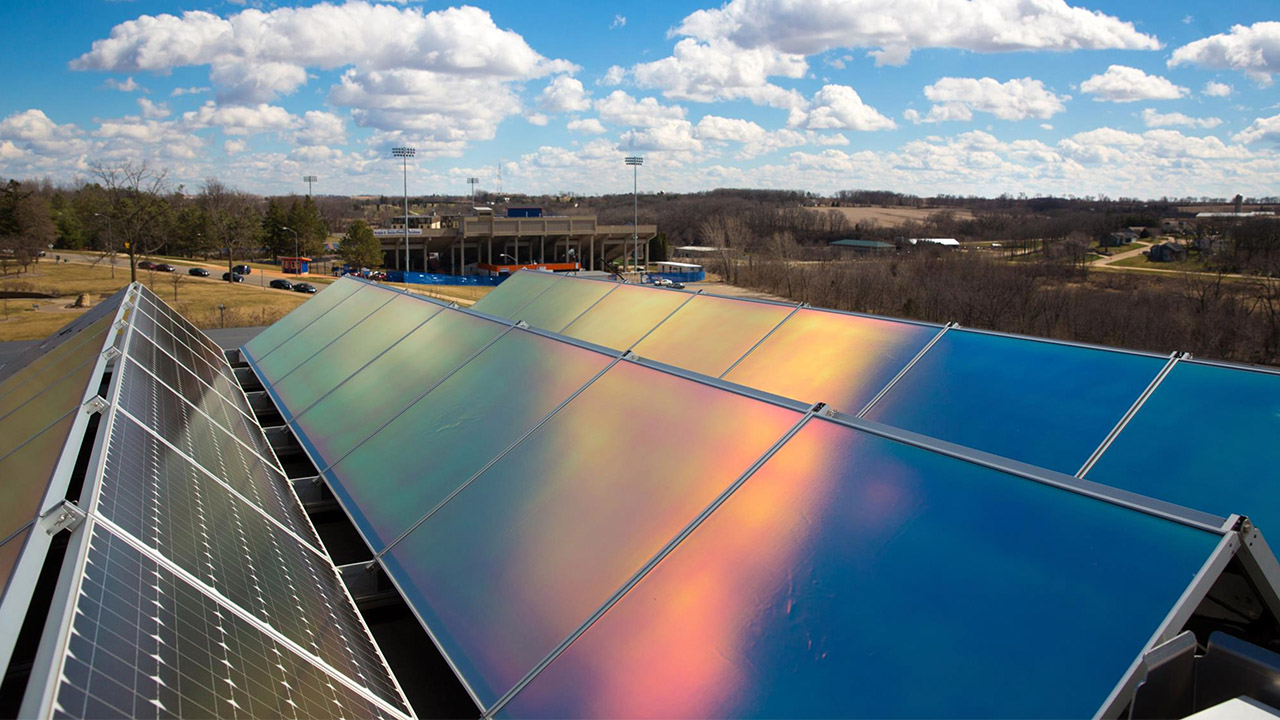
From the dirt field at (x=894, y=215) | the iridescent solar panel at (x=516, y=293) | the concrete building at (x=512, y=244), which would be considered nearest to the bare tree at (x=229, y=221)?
the concrete building at (x=512, y=244)

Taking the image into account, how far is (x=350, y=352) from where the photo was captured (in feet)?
31.5

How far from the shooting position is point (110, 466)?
146 inches

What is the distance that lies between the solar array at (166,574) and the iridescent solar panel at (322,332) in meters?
4.32

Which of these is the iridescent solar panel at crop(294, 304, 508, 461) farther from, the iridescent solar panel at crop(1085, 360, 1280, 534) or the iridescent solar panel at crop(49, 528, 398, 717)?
the iridescent solar panel at crop(1085, 360, 1280, 534)

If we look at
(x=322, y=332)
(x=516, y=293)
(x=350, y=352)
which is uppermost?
(x=516, y=293)

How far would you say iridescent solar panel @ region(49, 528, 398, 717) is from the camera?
2.12 m

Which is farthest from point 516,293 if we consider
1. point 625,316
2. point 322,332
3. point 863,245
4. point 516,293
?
point 863,245

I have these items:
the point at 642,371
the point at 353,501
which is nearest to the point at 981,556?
the point at 642,371

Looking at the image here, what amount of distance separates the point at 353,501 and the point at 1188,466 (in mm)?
7609

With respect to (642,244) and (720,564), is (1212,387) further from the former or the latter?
→ (642,244)

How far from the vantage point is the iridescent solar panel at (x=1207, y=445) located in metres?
6.74

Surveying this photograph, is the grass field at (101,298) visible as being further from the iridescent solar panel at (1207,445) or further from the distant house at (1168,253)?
the distant house at (1168,253)

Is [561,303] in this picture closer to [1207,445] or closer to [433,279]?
[1207,445]

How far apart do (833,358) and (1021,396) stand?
98.1 inches
